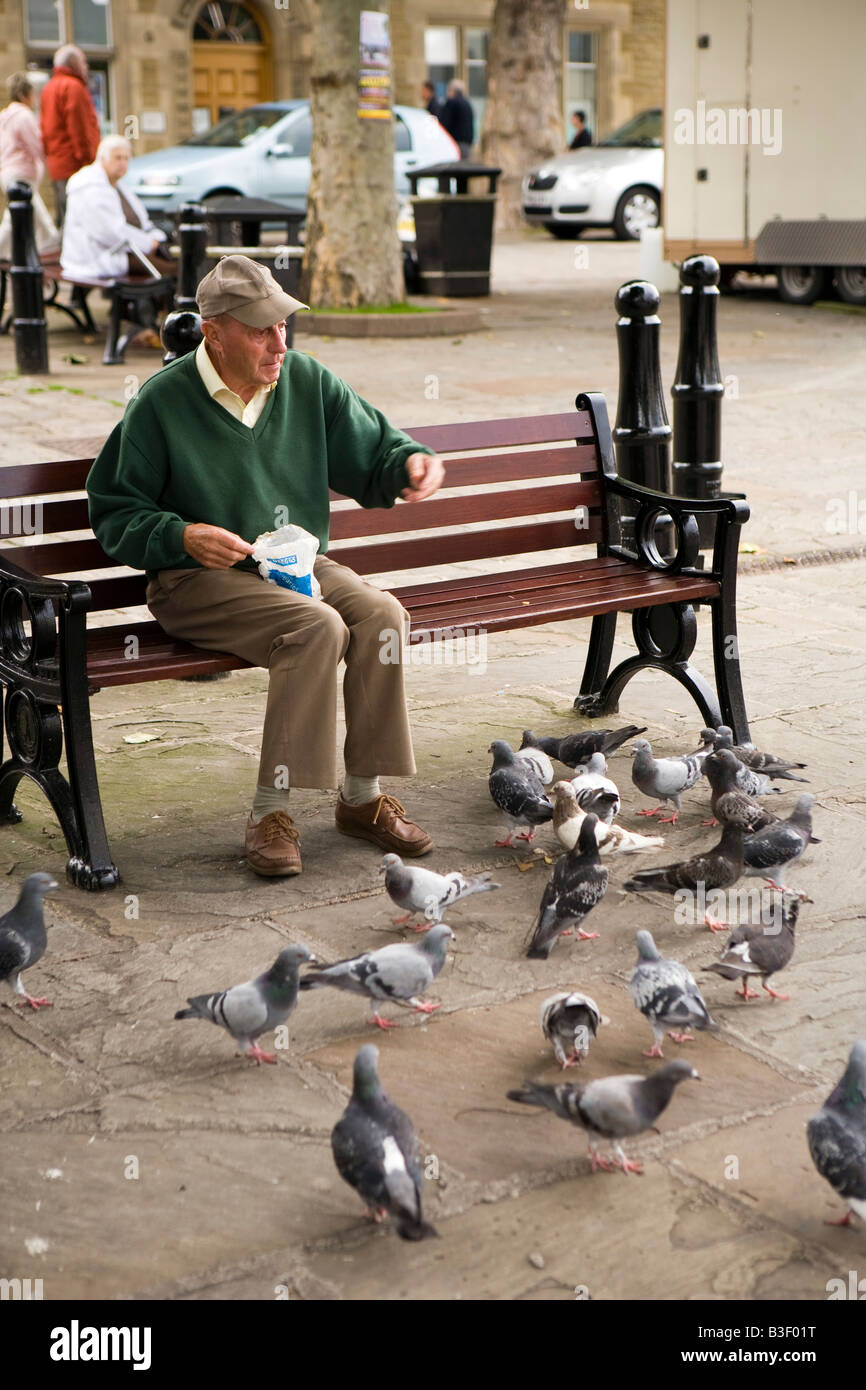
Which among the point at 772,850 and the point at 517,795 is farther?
the point at 517,795

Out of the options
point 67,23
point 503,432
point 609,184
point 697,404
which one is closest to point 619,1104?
point 503,432

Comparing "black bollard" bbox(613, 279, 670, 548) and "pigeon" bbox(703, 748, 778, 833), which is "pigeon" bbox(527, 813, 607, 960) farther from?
"black bollard" bbox(613, 279, 670, 548)

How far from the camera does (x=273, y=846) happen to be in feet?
14.2

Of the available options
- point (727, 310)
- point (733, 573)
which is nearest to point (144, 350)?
point (727, 310)

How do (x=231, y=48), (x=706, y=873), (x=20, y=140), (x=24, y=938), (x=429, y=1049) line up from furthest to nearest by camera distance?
(x=231, y=48)
(x=20, y=140)
(x=706, y=873)
(x=24, y=938)
(x=429, y=1049)

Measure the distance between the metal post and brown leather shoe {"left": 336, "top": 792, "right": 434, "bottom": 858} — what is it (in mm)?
3341

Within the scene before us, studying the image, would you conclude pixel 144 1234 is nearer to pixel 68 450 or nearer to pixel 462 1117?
pixel 462 1117

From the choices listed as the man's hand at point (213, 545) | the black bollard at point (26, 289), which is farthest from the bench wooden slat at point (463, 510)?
the black bollard at point (26, 289)

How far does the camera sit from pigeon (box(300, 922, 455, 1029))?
11.4 ft

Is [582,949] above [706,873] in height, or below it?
below

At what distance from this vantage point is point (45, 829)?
4711mm

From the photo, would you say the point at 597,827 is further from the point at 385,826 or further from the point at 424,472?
the point at 424,472

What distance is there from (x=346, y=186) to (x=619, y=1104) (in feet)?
42.5

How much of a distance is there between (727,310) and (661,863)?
13762 mm
